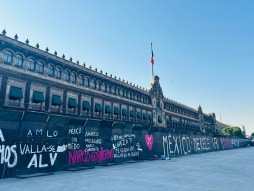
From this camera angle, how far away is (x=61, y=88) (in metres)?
27.0

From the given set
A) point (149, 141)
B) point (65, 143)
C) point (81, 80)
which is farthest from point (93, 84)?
point (65, 143)

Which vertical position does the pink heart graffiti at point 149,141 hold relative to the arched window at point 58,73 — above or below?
below

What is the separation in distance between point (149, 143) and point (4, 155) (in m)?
17.8

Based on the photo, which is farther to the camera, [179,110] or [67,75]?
[179,110]

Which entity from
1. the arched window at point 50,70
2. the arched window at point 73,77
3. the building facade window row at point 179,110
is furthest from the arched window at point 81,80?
the building facade window row at point 179,110

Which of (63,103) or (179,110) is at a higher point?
→ (179,110)

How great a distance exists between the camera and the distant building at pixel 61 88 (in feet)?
72.4

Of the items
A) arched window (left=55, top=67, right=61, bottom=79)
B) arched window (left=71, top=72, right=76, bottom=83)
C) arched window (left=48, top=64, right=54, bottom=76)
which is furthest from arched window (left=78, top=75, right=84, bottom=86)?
arched window (left=48, top=64, right=54, bottom=76)

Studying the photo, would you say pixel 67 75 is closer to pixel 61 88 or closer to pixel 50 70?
pixel 61 88

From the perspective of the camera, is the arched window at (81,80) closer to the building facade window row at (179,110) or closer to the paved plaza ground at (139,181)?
the paved plaza ground at (139,181)

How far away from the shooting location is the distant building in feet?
72.4

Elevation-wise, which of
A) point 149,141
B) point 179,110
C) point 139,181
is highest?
point 179,110

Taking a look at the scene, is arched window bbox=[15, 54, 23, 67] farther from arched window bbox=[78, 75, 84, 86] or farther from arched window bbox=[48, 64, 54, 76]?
arched window bbox=[78, 75, 84, 86]

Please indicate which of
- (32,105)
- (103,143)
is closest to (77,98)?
(32,105)
